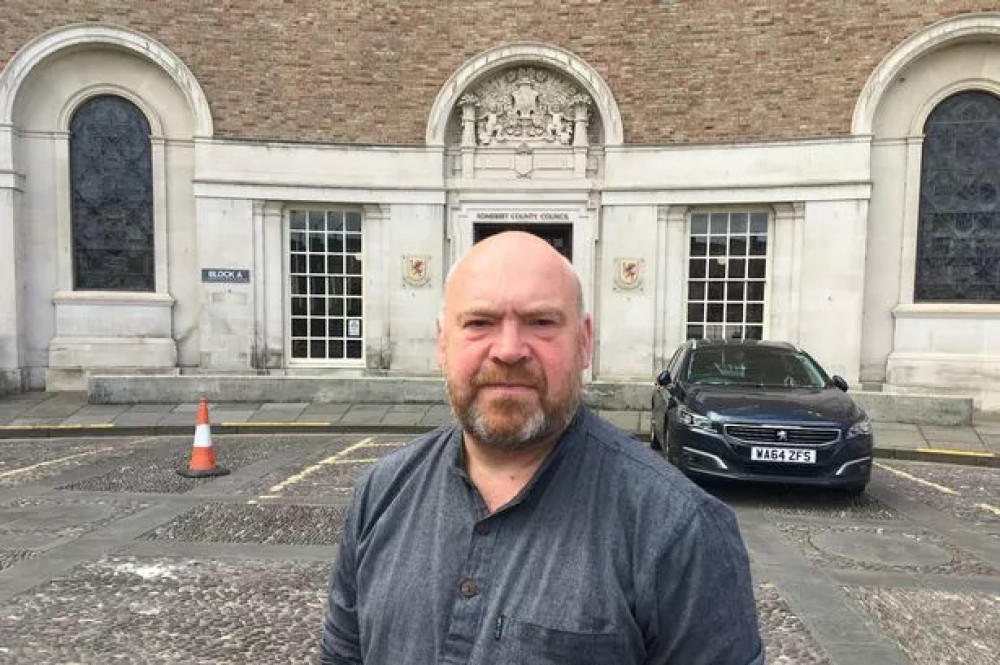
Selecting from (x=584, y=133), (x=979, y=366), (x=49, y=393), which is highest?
(x=584, y=133)

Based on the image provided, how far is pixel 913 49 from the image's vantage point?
1259cm

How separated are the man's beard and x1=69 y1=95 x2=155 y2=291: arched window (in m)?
14.7

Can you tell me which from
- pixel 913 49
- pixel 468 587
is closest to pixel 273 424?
pixel 468 587

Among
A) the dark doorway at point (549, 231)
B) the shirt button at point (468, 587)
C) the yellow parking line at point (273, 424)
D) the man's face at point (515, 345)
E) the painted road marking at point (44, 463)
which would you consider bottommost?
the painted road marking at point (44, 463)

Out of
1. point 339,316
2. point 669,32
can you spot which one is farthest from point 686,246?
point 339,316

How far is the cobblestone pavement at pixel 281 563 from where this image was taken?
3973 millimetres

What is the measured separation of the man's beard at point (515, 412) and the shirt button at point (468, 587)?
27cm

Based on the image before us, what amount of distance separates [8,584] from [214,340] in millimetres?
9713

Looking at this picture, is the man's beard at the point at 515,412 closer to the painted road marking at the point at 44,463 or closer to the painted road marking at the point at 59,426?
the painted road marking at the point at 44,463

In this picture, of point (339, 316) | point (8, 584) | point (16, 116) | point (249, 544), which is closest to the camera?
point (8, 584)

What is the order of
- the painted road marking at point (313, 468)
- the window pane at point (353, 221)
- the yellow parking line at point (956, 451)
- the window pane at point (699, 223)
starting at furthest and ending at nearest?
the window pane at point (353, 221) < the window pane at point (699, 223) < the yellow parking line at point (956, 451) < the painted road marking at point (313, 468)

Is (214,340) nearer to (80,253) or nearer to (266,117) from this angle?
(80,253)

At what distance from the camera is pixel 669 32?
13.5m

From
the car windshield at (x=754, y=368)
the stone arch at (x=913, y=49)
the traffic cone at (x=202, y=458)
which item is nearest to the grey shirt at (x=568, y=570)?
the car windshield at (x=754, y=368)
